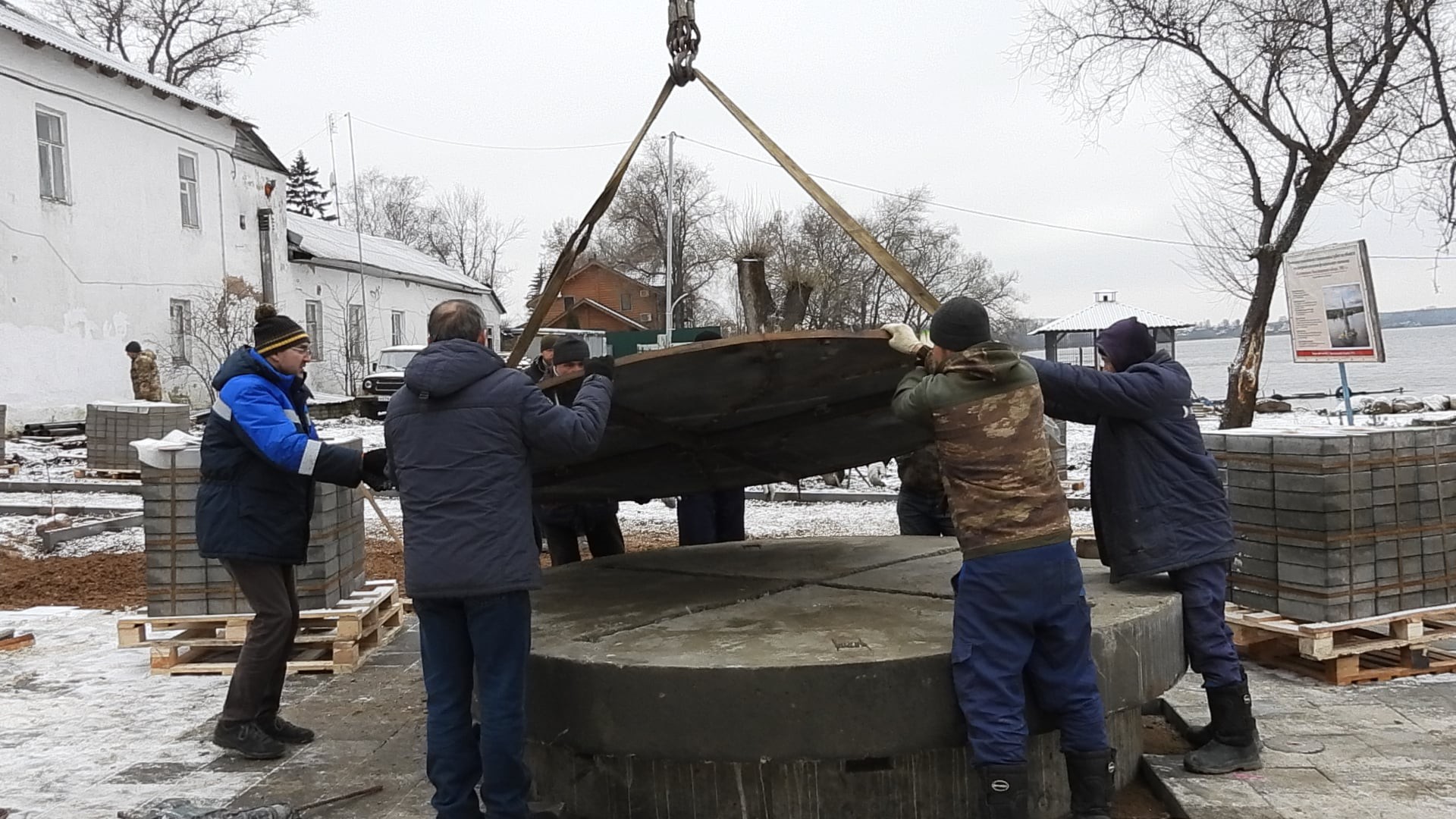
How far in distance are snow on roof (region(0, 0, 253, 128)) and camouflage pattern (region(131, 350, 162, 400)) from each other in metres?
5.50

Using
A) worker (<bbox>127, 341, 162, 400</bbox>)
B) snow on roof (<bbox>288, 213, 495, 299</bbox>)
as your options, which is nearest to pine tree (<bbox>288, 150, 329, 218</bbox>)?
snow on roof (<bbox>288, 213, 495, 299</bbox>)

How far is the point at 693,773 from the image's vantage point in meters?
3.75

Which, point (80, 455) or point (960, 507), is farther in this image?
point (80, 455)

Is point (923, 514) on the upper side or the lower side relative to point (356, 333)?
lower

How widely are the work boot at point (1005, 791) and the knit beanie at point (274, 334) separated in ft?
10.6

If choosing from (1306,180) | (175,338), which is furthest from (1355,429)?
(175,338)

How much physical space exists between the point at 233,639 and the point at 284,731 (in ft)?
4.51

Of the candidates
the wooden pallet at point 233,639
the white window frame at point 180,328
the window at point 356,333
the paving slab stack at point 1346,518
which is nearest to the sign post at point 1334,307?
the paving slab stack at point 1346,518

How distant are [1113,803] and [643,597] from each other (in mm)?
2015

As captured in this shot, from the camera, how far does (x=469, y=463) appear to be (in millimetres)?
3555

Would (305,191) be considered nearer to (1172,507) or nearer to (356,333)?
(356,333)

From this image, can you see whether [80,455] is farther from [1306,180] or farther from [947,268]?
[947,268]

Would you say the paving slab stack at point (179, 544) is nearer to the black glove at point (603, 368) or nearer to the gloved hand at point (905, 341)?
the black glove at point (603, 368)

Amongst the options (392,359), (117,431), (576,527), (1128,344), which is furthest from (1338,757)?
(392,359)
